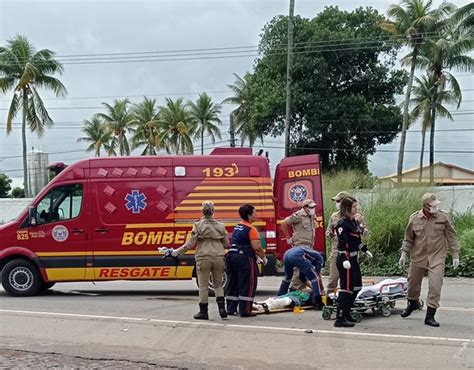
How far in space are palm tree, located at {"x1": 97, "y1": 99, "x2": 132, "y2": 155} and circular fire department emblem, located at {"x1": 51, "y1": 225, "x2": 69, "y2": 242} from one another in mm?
43522

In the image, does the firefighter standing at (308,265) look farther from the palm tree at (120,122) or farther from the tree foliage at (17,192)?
the tree foliage at (17,192)

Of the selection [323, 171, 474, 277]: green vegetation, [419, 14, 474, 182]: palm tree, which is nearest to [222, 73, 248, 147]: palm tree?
[419, 14, 474, 182]: palm tree

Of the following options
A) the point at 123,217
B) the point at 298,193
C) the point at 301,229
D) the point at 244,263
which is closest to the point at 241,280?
the point at 244,263

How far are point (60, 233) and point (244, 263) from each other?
13.6 ft

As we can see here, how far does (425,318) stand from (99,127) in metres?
55.1

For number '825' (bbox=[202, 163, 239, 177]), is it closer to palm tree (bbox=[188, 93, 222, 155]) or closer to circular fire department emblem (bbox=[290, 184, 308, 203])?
circular fire department emblem (bbox=[290, 184, 308, 203])

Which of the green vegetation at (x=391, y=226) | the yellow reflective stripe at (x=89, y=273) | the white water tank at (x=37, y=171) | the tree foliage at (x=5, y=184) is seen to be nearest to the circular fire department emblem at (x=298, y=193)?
the yellow reflective stripe at (x=89, y=273)

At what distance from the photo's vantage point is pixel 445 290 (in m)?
12.2

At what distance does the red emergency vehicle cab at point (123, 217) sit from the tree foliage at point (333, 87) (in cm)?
2504

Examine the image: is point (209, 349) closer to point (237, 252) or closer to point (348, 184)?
point (237, 252)

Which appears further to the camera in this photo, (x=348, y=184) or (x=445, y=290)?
(x=348, y=184)

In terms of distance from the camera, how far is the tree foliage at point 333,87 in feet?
119

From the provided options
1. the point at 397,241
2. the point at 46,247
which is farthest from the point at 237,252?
the point at 397,241

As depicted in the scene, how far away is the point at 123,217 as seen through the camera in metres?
11.5
